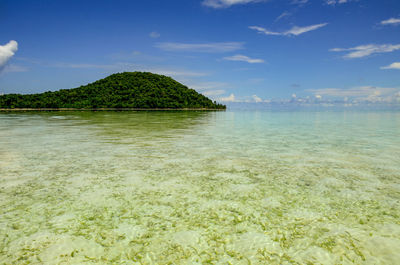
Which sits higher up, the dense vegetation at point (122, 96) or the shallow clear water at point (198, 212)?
the dense vegetation at point (122, 96)

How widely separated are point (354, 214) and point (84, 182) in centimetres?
500

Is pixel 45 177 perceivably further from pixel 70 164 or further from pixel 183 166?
pixel 183 166

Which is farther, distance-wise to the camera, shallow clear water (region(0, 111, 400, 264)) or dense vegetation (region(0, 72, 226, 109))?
dense vegetation (region(0, 72, 226, 109))

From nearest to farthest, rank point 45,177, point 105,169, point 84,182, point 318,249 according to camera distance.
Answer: point 318,249 → point 84,182 → point 45,177 → point 105,169

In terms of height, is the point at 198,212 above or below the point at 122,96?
below

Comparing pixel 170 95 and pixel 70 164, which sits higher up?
pixel 170 95

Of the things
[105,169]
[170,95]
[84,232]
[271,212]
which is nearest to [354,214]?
[271,212]

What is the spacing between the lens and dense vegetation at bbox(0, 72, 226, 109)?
90.9m

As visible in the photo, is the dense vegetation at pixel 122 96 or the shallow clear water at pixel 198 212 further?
the dense vegetation at pixel 122 96

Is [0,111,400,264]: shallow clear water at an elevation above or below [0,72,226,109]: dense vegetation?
below

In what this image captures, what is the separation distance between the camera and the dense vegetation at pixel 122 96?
90.9m

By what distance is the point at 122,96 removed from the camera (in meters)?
101

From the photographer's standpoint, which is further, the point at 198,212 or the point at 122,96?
the point at 122,96

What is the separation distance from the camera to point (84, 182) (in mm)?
5043
